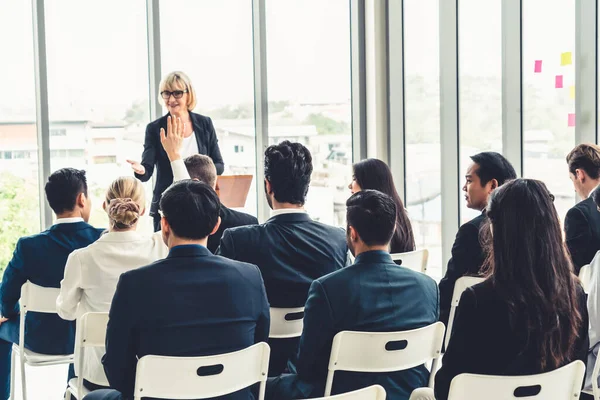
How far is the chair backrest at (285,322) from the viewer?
2.95m

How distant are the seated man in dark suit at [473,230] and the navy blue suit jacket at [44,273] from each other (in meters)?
1.71

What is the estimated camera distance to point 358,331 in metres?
2.43

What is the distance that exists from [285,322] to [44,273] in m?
1.30

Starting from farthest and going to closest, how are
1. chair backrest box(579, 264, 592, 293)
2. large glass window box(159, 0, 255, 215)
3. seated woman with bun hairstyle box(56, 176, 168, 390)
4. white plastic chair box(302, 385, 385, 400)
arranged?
1. large glass window box(159, 0, 255, 215)
2. chair backrest box(579, 264, 592, 293)
3. seated woman with bun hairstyle box(56, 176, 168, 390)
4. white plastic chair box(302, 385, 385, 400)

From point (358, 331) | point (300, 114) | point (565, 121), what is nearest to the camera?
→ point (358, 331)

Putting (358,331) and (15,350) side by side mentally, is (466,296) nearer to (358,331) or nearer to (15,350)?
(358,331)

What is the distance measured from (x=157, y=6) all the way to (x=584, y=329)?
190 inches

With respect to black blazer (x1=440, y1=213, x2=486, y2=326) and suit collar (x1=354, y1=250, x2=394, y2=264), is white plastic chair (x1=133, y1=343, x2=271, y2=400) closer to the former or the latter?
suit collar (x1=354, y1=250, x2=394, y2=264)

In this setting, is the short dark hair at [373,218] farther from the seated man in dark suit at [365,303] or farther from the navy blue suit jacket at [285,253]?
the navy blue suit jacket at [285,253]

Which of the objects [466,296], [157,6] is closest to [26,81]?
[157,6]

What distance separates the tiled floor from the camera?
14.3 ft

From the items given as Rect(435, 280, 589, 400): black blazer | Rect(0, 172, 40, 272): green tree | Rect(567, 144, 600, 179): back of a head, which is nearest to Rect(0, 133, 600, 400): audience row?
Rect(435, 280, 589, 400): black blazer

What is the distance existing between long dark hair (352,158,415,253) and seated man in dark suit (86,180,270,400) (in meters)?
1.63

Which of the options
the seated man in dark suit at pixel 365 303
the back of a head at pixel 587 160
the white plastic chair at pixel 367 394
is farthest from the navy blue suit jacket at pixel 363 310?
the back of a head at pixel 587 160
